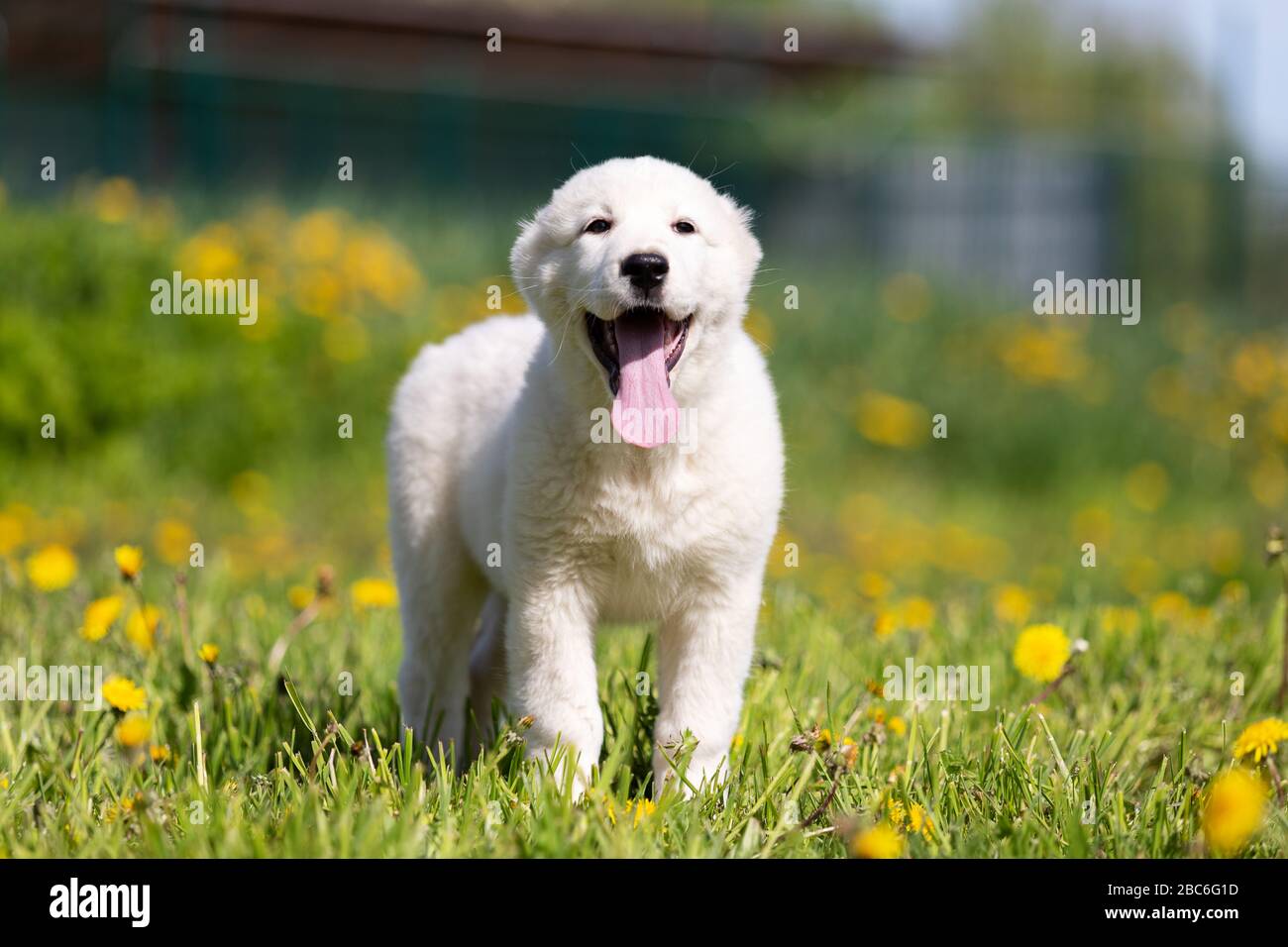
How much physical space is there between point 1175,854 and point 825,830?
2.19 feet

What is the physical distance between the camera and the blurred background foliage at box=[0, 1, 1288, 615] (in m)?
7.27

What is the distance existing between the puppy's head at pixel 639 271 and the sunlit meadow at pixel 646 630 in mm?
866

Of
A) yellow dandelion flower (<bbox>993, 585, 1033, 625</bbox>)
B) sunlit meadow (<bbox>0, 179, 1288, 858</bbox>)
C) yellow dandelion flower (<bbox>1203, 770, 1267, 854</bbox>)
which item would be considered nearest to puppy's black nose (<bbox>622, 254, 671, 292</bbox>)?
sunlit meadow (<bbox>0, 179, 1288, 858</bbox>)

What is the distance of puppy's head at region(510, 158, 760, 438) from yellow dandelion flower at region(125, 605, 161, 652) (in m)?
1.36

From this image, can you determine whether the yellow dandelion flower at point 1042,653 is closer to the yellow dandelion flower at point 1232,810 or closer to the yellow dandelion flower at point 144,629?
the yellow dandelion flower at point 1232,810

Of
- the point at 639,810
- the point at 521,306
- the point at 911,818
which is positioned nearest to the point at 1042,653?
the point at 911,818

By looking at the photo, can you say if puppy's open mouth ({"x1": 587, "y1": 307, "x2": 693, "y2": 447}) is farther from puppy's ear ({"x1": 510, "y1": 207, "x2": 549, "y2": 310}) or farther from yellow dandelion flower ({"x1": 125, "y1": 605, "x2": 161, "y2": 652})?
yellow dandelion flower ({"x1": 125, "y1": 605, "x2": 161, "y2": 652})

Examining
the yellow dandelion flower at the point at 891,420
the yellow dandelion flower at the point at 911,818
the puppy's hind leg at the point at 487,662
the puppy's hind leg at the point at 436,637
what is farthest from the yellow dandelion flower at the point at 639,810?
the yellow dandelion flower at the point at 891,420

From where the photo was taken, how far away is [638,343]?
10.2 ft

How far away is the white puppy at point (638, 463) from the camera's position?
3064 millimetres
